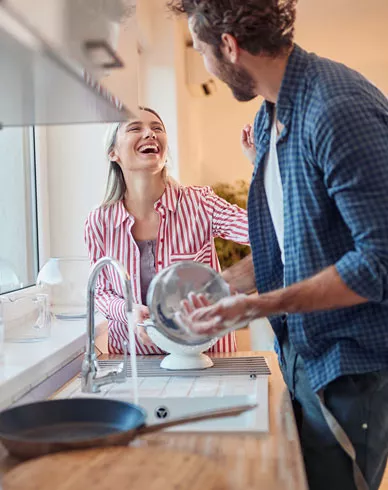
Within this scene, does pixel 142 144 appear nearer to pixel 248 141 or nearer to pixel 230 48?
pixel 248 141

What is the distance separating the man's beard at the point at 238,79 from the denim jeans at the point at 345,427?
52cm

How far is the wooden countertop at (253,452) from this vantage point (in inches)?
36.9

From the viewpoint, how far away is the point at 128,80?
124 centimetres

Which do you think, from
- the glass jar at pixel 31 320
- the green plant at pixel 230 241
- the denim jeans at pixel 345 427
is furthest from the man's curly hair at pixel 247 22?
the green plant at pixel 230 241

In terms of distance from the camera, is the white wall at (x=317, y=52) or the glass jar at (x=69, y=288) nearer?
the glass jar at (x=69, y=288)

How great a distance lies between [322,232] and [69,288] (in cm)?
130

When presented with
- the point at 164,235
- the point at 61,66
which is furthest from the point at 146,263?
the point at 61,66

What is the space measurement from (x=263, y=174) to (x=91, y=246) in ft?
2.58

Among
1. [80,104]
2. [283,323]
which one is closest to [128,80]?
[80,104]

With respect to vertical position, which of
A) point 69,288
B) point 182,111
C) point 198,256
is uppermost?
point 182,111

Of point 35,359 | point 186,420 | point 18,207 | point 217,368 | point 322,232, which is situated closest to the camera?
point 186,420

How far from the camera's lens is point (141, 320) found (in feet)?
5.66

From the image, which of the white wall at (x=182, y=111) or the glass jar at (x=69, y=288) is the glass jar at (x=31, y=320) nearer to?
the glass jar at (x=69, y=288)

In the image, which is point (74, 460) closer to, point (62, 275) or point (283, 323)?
point (283, 323)
